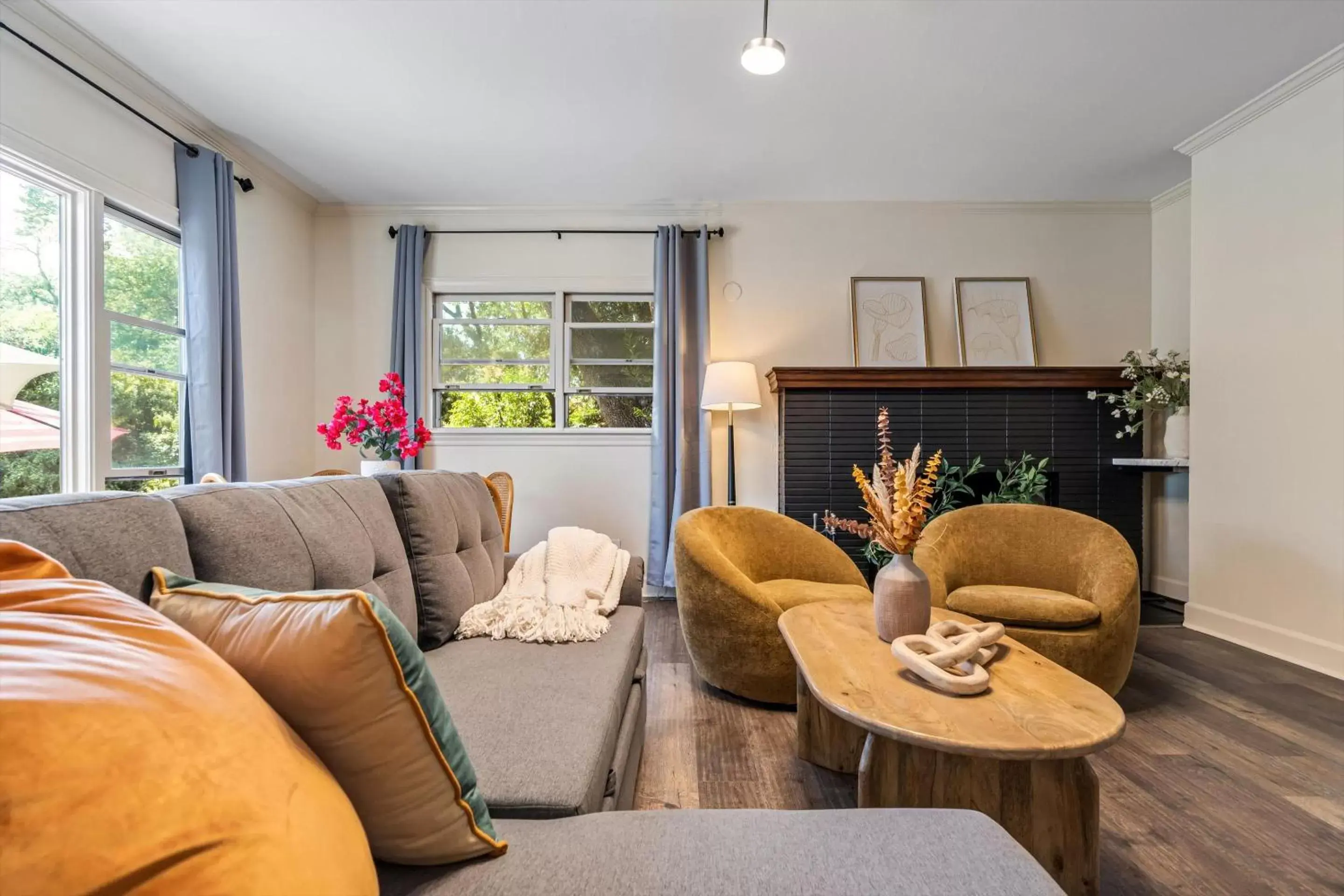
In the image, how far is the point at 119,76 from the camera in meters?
2.70

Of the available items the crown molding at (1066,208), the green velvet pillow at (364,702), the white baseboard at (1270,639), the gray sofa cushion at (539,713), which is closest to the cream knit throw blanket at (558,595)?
the gray sofa cushion at (539,713)

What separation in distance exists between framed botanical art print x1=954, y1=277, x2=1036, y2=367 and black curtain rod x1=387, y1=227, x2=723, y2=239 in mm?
1716

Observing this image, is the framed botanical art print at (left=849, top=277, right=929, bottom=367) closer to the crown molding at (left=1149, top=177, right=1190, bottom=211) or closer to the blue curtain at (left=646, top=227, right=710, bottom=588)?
the blue curtain at (left=646, top=227, right=710, bottom=588)

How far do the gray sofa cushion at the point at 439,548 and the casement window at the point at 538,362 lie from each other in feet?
7.48

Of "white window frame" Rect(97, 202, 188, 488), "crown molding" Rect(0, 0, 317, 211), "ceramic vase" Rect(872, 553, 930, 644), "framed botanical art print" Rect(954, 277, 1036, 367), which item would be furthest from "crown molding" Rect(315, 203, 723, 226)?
"ceramic vase" Rect(872, 553, 930, 644)

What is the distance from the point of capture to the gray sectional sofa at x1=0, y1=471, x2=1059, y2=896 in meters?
0.72

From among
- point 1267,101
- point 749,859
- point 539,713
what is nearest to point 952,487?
point 1267,101

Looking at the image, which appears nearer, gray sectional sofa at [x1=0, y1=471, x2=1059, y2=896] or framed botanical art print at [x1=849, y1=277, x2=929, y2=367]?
gray sectional sofa at [x1=0, y1=471, x2=1059, y2=896]

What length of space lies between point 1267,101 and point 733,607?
11.3 ft

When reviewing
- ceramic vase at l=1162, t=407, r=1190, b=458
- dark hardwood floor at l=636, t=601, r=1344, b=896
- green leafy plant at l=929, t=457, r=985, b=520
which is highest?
ceramic vase at l=1162, t=407, r=1190, b=458

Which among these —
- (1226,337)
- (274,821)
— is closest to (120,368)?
(274,821)

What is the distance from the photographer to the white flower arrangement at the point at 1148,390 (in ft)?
11.9

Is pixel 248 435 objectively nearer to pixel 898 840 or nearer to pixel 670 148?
pixel 670 148

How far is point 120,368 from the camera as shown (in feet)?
9.40
